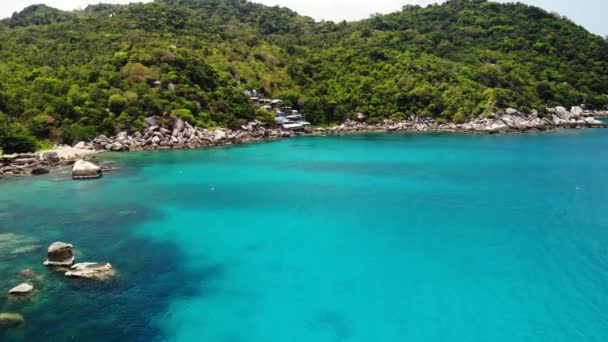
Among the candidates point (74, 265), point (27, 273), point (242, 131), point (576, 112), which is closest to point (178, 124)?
point (242, 131)

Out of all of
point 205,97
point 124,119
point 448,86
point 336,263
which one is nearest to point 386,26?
point 448,86

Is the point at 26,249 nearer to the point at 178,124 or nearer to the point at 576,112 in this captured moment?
the point at 178,124

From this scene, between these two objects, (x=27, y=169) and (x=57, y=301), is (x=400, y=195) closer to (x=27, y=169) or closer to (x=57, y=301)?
(x=57, y=301)

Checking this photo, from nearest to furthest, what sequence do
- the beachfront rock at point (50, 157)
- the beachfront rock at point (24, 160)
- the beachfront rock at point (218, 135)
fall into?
1. the beachfront rock at point (24, 160)
2. the beachfront rock at point (50, 157)
3. the beachfront rock at point (218, 135)

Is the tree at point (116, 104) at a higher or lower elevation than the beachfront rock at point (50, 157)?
higher

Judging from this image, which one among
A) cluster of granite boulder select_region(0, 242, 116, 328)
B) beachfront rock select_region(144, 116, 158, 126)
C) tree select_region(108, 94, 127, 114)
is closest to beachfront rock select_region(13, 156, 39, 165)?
tree select_region(108, 94, 127, 114)

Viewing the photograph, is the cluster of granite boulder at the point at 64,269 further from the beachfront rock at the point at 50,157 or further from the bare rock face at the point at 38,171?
the beachfront rock at the point at 50,157

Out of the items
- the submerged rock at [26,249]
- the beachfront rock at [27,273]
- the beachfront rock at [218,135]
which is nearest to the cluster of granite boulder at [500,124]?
the beachfront rock at [218,135]
